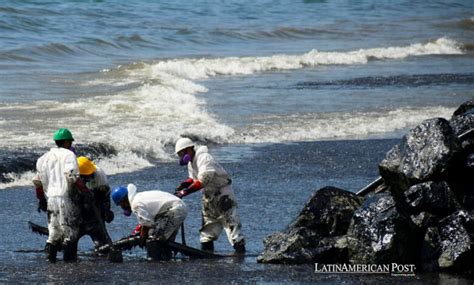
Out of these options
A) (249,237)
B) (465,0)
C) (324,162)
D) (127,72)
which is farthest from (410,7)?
(249,237)

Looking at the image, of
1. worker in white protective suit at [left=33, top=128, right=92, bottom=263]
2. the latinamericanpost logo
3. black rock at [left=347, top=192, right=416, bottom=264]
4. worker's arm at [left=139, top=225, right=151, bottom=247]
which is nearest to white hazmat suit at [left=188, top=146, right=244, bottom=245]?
worker's arm at [left=139, top=225, right=151, bottom=247]

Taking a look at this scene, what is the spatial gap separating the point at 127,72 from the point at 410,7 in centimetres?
3259

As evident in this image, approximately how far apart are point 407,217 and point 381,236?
30 centimetres

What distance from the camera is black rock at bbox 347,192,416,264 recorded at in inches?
390

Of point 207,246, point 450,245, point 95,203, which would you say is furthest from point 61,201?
point 450,245

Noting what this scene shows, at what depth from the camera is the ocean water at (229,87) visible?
16.8 m

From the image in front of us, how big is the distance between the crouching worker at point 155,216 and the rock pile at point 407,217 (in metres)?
1.02

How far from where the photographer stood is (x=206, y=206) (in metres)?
11.8

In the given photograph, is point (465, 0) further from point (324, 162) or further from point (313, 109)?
point (324, 162)

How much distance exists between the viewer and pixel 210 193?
1179 cm

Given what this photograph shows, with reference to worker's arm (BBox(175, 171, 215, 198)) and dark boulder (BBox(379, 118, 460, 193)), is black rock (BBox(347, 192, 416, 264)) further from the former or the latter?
worker's arm (BBox(175, 171, 215, 198))

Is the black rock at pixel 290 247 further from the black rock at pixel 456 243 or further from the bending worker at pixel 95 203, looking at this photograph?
the bending worker at pixel 95 203

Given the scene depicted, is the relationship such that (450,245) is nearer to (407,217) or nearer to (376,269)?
(407,217)

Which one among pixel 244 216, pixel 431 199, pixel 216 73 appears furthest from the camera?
pixel 216 73
